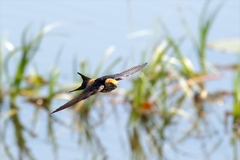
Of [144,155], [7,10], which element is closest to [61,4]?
[7,10]

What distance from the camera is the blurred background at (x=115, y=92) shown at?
353 centimetres

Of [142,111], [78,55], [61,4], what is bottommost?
[142,111]

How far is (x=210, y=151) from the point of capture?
3.61 meters

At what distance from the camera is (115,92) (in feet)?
12.6

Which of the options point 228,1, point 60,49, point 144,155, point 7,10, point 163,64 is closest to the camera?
point 144,155

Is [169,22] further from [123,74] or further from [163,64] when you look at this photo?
[123,74]

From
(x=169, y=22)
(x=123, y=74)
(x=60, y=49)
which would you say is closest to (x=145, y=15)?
(x=169, y=22)

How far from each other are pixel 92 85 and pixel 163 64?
2218 mm

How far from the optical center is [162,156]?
11.5 feet

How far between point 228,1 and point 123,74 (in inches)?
133

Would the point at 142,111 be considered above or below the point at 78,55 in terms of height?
below

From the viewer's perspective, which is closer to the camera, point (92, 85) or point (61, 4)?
point (92, 85)

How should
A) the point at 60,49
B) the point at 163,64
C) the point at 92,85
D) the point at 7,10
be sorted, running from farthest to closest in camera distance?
the point at 7,10 < the point at 60,49 < the point at 163,64 < the point at 92,85

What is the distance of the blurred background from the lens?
353cm
